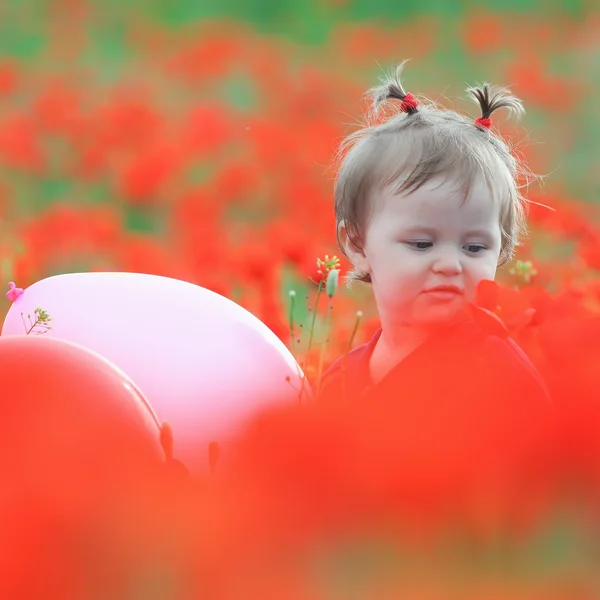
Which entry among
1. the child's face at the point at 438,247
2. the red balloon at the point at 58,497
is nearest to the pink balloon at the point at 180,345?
the child's face at the point at 438,247

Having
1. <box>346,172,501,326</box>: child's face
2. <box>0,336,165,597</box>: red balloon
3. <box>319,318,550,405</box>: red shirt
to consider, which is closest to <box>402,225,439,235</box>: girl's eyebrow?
<box>346,172,501,326</box>: child's face

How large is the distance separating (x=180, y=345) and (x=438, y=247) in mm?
401

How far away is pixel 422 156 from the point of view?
65.3 inches

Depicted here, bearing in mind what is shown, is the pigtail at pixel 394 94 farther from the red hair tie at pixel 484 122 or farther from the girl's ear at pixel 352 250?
the girl's ear at pixel 352 250

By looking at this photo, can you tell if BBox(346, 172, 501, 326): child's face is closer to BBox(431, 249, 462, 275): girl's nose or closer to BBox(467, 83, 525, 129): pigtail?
BBox(431, 249, 462, 275): girl's nose

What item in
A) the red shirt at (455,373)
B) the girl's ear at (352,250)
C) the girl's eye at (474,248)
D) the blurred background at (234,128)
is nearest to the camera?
the red shirt at (455,373)

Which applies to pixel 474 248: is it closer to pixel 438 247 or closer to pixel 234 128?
pixel 438 247

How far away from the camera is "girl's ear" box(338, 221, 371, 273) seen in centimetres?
182

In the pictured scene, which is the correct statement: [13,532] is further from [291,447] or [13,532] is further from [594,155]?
[594,155]

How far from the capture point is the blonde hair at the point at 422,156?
5.38ft

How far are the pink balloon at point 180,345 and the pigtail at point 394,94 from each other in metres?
0.48

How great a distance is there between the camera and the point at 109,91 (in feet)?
14.9

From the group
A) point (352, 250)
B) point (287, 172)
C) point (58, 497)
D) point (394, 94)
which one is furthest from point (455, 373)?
point (287, 172)

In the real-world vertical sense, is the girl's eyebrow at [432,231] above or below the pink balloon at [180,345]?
above
